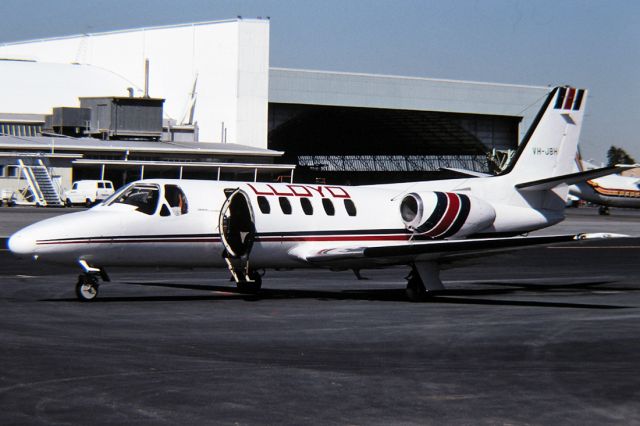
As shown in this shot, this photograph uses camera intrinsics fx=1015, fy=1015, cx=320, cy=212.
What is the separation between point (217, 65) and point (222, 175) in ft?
39.4

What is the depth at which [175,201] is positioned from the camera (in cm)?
1916

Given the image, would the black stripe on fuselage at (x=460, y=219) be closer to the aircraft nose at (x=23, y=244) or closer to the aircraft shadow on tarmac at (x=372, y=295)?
the aircraft shadow on tarmac at (x=372, y=295)

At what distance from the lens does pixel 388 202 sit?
21.5 meters

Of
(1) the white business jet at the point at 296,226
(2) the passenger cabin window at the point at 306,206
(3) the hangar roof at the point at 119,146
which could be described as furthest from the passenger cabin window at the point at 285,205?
(3) the hangar roof at the point at 119,146

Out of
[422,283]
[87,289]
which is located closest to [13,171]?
[87,289]

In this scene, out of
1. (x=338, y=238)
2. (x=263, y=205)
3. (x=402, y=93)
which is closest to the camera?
(x=263, y=205)

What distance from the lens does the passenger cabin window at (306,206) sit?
20375 millimetres

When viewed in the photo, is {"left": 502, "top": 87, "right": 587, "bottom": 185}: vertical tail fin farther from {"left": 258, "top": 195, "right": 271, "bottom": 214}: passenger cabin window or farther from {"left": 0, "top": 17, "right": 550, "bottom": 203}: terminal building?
{"left": 0, "top": 17, "right": 550, "bottom": 203}: terminal building

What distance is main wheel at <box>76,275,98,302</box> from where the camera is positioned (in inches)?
725

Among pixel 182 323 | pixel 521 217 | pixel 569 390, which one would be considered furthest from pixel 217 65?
pixel 569 390

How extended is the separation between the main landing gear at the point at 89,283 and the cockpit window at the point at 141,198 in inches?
52.7

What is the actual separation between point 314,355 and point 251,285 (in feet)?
26.3

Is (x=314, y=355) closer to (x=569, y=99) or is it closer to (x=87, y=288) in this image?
(x=87, y=288)

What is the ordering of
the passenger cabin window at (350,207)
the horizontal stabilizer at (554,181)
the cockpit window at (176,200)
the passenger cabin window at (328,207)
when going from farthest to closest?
1. the horizontal stabilizer at (554,181)
2. the passenger cabin window at (350,207)
3. the passenger cabin window at (328,207)
4. the cockpit window at (176,200)
